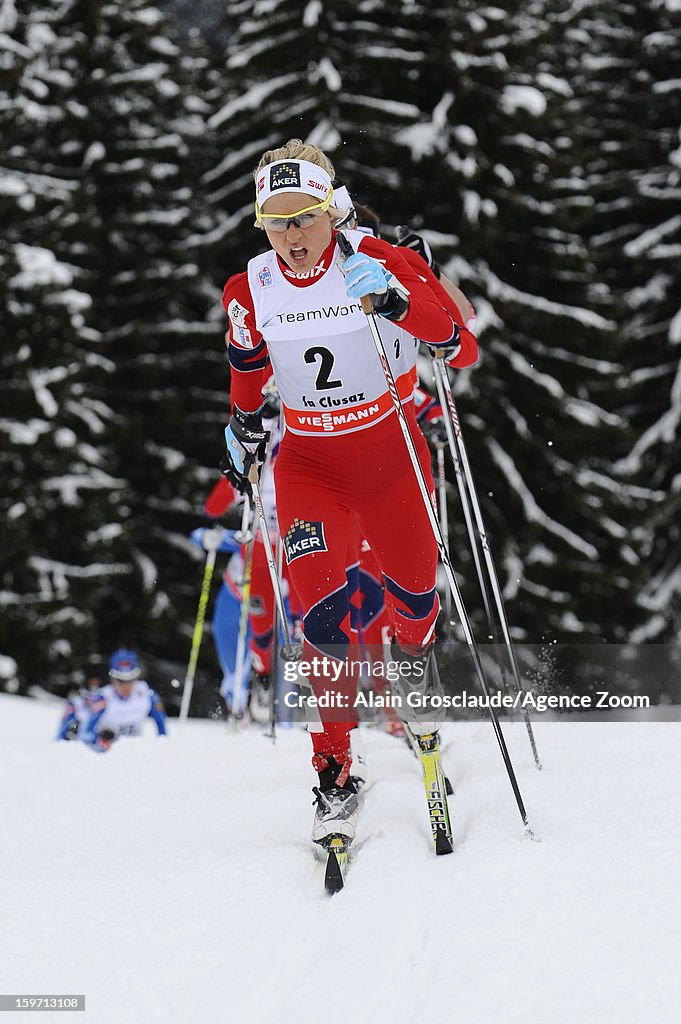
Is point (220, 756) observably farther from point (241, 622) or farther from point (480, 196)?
point (480, 196)

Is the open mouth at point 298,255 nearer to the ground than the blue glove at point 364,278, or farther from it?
farther from it

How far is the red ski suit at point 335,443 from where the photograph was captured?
181 inches

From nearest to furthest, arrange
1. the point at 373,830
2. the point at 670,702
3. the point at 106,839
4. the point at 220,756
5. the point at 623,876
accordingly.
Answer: the point at 623,876 < the point at 373,830 < the point at 106,839 < the point at 220,756 < the point at 670,702

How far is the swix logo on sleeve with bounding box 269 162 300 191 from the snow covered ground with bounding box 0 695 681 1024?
2.53 m

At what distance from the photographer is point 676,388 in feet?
63.0

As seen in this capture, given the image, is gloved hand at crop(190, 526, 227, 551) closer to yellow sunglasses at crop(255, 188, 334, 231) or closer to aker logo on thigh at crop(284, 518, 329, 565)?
aker logo on thigh at crop(284, 518, 329, 565)

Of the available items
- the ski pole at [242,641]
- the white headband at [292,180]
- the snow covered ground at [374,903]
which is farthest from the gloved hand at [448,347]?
the ski pole at [242,641]

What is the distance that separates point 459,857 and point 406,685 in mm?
796

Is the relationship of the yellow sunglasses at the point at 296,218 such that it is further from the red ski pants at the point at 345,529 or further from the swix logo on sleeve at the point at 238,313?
the red ski pants at the point at 345,529

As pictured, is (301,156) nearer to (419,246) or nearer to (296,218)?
(296,218)

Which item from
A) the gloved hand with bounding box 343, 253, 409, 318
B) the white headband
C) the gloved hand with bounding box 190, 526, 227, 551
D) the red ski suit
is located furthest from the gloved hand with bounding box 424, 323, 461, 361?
the gloved hand with bounding box 190, 526, 227, 551

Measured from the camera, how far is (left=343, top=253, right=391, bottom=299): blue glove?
14.0ft

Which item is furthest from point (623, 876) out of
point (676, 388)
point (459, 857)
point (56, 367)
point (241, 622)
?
point (676, 388)

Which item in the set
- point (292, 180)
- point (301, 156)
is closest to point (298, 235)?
point (292, 180)
